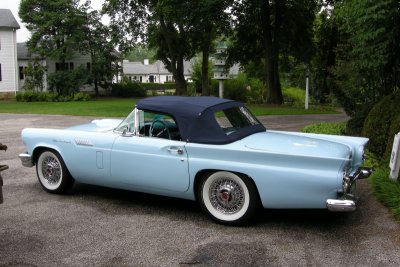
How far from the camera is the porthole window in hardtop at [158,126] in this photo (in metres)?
5.51

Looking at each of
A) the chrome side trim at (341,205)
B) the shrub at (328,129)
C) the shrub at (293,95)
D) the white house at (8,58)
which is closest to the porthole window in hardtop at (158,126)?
the chrome side trim at (341,205)

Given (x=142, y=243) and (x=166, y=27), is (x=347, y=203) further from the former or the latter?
(x=166, y=27)

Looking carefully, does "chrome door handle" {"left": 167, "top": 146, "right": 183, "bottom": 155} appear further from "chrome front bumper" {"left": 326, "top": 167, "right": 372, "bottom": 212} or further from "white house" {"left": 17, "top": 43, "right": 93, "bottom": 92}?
"white house" {"left": 17, "top": 43, "right": 93, "bottom": 92}

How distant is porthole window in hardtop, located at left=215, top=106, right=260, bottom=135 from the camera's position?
5.51 m

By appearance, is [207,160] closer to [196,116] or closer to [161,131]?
[196,116]

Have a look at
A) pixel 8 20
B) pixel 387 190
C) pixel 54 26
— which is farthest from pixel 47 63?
pixel 387 190

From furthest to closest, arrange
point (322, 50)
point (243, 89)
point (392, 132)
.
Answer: point (243, 89), point (322, 50), point (392, 132)

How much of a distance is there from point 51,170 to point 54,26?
3545 centimetres

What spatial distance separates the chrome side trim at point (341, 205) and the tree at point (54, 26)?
36749 mm

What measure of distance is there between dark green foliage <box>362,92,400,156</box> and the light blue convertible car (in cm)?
242

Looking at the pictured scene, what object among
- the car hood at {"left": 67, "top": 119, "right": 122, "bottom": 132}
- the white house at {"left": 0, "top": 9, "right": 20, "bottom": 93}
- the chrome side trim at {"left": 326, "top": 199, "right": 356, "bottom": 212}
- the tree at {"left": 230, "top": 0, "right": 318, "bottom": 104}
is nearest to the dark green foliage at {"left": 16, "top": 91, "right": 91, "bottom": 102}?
the white house at {"left": 0, "top": 9, "right": 20, "bottom": 93}

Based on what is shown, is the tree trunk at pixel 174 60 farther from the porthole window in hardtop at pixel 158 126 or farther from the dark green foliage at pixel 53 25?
the porthole window in hardtop at pixel 158 126

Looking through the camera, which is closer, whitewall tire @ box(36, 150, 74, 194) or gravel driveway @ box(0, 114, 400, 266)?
gravel driveway @ box(0, 114, 400, 266)

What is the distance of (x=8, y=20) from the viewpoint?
4141 cm
